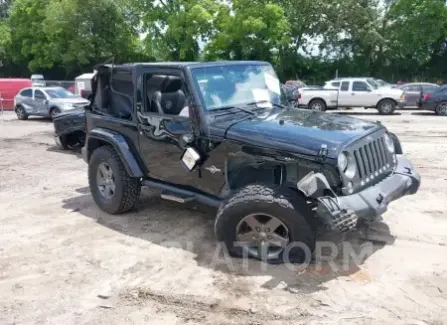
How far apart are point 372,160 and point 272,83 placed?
172 centimetres

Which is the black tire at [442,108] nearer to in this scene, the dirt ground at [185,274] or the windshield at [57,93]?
the dirt ground at [185,274]

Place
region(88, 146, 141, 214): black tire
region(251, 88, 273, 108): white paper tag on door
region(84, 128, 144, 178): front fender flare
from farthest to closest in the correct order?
region(88, 146, 141, 214): black tire < region(84, 128, 144, 178): front fender flare < region(251, 88, 273, 108): white paper tag on door

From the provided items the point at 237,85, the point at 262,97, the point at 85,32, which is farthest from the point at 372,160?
the point at 85,32

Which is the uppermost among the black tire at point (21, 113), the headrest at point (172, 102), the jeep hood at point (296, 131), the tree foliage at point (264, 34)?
the tree foliage at point (264, 34)

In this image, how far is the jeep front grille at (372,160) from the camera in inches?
177

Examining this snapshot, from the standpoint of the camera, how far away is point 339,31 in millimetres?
34219

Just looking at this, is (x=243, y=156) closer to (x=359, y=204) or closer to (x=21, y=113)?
(x=359, y=204)

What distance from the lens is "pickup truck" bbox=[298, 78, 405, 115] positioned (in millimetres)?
20297

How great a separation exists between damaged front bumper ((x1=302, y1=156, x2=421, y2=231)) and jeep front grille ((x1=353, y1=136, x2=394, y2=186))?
105 millimetres

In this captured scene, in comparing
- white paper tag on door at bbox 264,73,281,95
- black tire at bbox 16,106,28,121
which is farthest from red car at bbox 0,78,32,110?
white paper tag on door at bbox 264,73,281,95

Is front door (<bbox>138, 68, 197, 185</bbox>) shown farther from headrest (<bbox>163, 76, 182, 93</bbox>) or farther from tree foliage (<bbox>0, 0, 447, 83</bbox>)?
tree foliage (<bbox>0, 0, 447, 83</bbox>)

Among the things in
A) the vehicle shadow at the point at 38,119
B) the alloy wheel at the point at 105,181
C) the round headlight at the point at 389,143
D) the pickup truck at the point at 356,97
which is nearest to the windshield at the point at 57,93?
the vehicle shadow at the point at 38,119

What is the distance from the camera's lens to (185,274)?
14.7 ft

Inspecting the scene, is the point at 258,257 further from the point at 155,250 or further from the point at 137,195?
the point at 137,195
